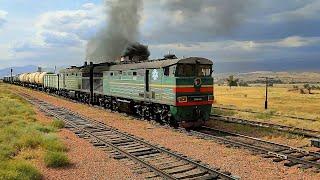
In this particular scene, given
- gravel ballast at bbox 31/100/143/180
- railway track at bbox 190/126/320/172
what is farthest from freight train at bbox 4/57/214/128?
gravel ballast at bbox 31/100/143/180

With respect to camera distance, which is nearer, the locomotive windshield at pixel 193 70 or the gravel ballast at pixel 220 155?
the gravel ballast at pixel 220 155

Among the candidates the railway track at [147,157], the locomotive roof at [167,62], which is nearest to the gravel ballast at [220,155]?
the railway track at [147,157]

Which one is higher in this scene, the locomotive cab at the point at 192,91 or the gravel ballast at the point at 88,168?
the locomotive cab at the point at 192,91

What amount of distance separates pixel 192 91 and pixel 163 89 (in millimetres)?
1724

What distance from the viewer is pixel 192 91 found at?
20875 millimetres

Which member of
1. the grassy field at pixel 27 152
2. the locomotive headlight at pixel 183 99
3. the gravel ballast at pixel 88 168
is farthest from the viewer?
the locomotive headlight at pixel 183 99

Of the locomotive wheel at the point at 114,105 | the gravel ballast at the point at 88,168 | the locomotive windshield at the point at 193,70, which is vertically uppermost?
the locomotive windshield at the point at 193,70

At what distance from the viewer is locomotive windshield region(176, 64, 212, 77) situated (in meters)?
20.5

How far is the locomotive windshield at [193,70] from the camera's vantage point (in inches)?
808

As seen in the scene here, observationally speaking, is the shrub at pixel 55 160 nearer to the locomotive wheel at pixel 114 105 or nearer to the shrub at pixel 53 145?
the shrub at pixel 53 145

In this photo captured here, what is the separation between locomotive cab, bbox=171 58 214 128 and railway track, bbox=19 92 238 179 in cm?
346

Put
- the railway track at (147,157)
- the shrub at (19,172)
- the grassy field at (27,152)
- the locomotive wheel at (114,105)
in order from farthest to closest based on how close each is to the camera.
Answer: the locomotive wheel at (114,105), the railway track at (147,157), the grassy field at (27,152), the shrub at (19,172)

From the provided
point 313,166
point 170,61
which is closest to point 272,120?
point 170,61

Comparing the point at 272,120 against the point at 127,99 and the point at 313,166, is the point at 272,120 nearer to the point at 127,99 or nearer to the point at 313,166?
the point at 127,99
